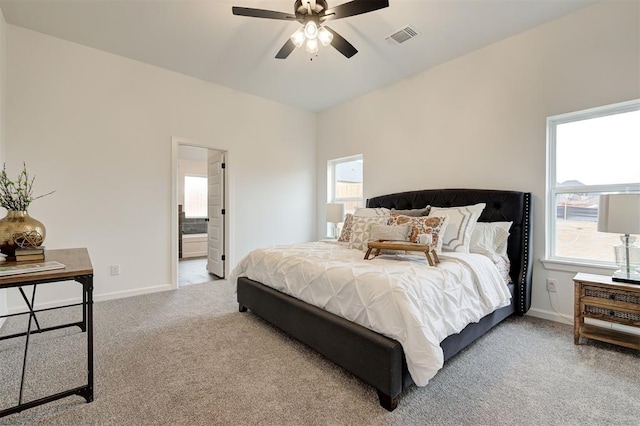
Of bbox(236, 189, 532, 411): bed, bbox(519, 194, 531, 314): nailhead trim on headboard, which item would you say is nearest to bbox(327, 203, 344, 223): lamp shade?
bbox(236, 189, 532, 411): bed

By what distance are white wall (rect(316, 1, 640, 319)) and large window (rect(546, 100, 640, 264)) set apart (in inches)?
4.8

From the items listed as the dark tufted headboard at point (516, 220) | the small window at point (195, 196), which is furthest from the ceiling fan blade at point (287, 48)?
the small window at point (195, 196)

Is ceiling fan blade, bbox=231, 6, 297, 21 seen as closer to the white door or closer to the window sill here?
the white door

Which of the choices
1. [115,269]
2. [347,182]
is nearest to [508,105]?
[347,182]

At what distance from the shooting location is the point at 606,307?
216cm

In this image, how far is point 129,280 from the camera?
3594mm

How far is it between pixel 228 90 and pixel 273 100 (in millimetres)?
784

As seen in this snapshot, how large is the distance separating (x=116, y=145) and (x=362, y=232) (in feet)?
10.3

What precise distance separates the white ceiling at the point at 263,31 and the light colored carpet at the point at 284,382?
9.60 feet

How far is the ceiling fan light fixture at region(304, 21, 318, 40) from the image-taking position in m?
2.28

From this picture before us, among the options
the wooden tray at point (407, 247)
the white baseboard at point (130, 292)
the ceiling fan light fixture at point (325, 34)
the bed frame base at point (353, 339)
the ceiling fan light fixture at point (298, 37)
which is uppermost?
the ceiling fan light fixture at point (298, 37)

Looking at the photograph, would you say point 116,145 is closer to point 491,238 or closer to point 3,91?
point 3,91

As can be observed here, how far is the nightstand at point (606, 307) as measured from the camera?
206cm

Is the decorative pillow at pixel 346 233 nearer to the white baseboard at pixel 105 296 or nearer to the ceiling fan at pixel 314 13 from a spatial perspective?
the ceiling fan at pixel 314 13
